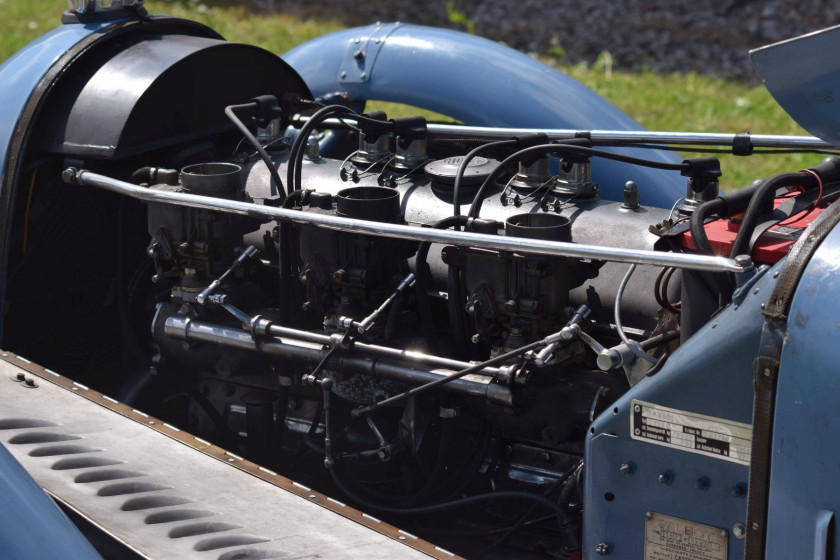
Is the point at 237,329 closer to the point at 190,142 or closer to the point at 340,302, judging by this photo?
the point at 340,302

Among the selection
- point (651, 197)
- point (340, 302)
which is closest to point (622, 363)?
point (340, 302)

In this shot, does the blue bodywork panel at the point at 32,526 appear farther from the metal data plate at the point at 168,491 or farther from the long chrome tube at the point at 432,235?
the long chrome tube at the point at 432,235

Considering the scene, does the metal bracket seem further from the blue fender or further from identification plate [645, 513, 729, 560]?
identification plate [645, 513, 729, 560]

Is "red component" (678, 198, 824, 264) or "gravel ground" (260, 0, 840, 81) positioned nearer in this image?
"red component" (678, 198, 824, 264)

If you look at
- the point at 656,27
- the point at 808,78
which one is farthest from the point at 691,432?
the point at 656,27

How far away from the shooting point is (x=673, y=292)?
2.43m

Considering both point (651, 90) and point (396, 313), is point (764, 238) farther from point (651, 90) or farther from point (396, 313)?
point (651, 90)

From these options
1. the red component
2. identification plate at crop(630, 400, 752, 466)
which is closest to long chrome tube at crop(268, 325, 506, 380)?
identification plate at crop(630, 400, 752, 466)

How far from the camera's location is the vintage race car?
1957 mm

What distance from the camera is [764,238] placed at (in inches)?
83.5

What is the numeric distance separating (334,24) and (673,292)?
9.54m

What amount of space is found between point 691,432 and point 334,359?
96 cm

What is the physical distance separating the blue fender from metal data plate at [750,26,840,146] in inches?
58.1

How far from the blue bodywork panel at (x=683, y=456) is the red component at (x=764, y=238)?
0.15m
